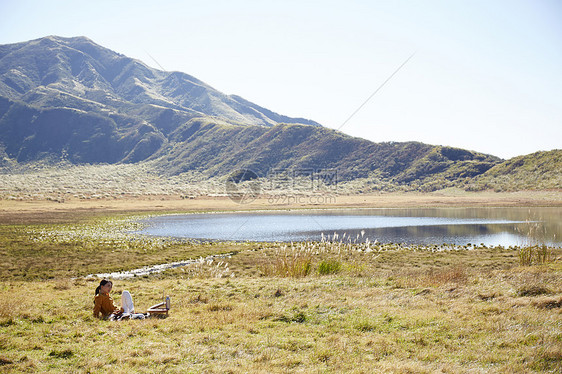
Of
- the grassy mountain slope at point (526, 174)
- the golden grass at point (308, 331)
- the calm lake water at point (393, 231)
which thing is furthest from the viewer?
the grassy mountain slope at point (526, 174)

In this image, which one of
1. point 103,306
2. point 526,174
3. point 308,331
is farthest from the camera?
point 526,174

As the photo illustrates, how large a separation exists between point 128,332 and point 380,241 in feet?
97.1

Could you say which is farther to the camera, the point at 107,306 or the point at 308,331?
the point at 107,306

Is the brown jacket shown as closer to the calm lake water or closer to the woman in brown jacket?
the woman in brown jacket

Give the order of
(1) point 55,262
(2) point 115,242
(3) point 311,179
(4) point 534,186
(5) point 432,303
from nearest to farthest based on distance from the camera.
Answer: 1. (5) point 432,303
2. (1) point 55,262
3. (2) point 115,242
4. (4) point 534,186
5. (3) point 311,179

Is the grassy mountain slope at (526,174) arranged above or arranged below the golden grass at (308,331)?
above

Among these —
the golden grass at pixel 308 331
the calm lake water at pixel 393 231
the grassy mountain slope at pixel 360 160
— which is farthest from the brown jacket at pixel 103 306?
the grassy mountain slope at pixel 360 160

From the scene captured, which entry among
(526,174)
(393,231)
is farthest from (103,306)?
(526,174)

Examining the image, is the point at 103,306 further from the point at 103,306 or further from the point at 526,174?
the point at 526,174

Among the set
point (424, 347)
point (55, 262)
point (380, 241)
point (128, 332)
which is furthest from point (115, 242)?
point (424, 347)

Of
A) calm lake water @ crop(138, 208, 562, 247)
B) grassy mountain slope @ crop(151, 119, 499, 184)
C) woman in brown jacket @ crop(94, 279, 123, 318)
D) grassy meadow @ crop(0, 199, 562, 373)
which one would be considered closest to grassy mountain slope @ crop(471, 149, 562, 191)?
grassy mountain slope @ crop(151, 119, 499, 184)

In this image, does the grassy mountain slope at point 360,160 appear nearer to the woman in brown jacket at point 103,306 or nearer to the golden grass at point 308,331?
the golden grass at point 308,331

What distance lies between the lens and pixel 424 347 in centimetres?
805

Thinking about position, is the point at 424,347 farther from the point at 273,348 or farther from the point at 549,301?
the point at 549,301
